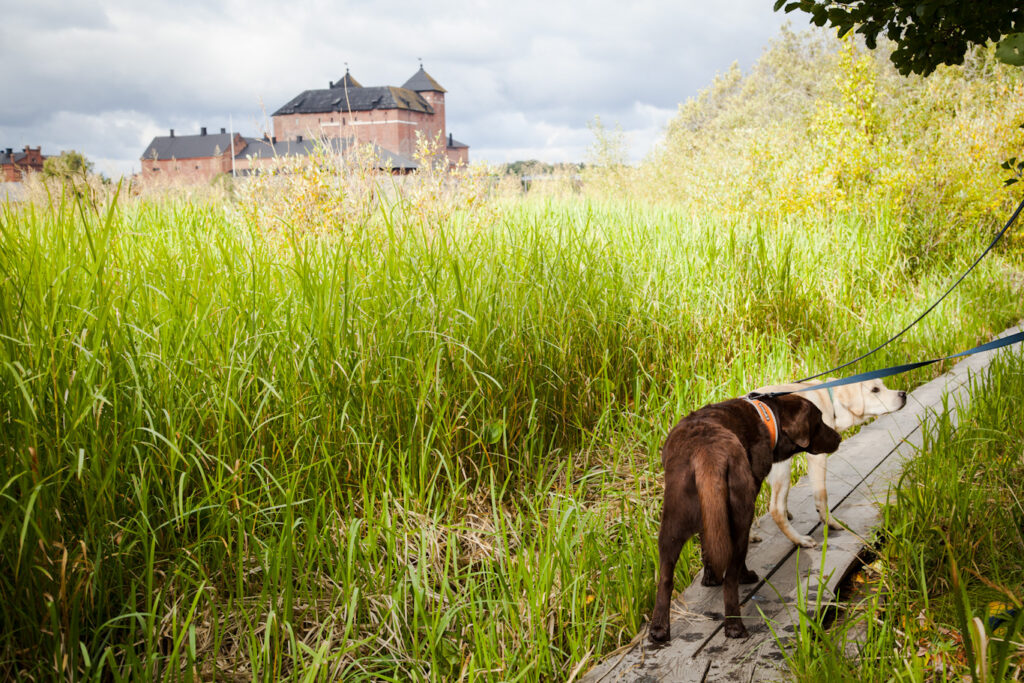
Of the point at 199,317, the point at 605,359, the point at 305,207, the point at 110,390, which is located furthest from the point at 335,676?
the point at 305,207

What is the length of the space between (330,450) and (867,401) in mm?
2256

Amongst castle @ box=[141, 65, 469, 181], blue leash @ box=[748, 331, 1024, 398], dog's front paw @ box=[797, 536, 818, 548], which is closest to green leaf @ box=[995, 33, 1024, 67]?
blue leash @ box=[748, 331, 1024, 398]

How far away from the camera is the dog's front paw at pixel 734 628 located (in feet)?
6.87

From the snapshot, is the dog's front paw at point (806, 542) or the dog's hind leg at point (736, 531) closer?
the dog's hind leg at point (736, 531)

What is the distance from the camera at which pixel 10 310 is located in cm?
221

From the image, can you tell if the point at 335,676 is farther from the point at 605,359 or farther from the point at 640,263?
the point at 640,263

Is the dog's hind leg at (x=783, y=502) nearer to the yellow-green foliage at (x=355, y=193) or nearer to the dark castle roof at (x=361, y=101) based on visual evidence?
the yellow-green foliage at (x=355, y=193)

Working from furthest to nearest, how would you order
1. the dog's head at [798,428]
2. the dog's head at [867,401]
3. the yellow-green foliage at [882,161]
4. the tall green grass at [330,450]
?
the yellow-green foliage at [882,161] < the dog's head at [867,401] < the dog's head at [798,428] < the tall green grass at [330,450]

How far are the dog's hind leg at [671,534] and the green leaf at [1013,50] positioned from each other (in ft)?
4.65

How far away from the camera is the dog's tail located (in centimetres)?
194

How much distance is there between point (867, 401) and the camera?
295cm

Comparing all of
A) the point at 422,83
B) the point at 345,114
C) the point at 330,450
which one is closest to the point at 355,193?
the point at 330,450

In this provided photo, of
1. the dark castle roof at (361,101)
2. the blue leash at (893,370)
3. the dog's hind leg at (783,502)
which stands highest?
the dark castle roof at (361,101)

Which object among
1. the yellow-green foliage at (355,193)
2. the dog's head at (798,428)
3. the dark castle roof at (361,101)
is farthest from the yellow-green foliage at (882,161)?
the dark castle roof at (361,101)
